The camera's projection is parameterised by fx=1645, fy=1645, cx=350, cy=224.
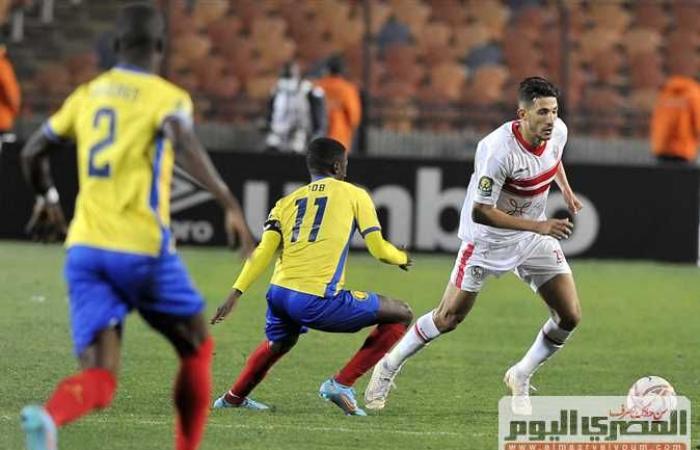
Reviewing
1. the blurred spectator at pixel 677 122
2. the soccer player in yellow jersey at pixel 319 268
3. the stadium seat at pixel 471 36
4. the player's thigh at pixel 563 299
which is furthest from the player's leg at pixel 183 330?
the stadium seat at pixel 471 36

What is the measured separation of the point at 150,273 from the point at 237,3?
17757 mm

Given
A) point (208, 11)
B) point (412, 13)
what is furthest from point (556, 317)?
point (412, 13)

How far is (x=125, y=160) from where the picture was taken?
6.25 meters

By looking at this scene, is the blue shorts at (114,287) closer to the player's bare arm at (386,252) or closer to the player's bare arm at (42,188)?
the player's bare arm at (42,188)

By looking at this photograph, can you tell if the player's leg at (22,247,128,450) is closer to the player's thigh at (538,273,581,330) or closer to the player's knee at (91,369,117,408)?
the player's knee at (91,369,117,408)

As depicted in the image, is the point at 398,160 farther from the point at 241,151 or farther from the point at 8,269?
the point at 8,269

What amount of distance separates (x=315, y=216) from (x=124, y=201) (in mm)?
2474

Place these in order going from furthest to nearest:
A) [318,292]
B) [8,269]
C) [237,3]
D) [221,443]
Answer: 1. [237,3]
2. [8,269]
3. [318,292]
4. [221,443]

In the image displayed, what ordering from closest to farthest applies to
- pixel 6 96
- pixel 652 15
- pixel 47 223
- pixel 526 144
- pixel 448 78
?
pixel 47 223
pixel 526 144
pixel 6 96
pixel 448 78
pixel 652 15

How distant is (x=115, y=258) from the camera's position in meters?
6.27

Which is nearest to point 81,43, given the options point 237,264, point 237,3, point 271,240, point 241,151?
point 237,3

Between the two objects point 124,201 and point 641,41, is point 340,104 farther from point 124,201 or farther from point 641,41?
point 124,201

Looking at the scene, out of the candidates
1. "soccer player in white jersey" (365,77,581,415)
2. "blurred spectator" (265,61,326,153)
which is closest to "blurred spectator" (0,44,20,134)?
"blurred spectator" (265,61,326,153)

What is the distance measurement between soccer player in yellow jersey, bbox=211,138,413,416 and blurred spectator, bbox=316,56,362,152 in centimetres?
1246
